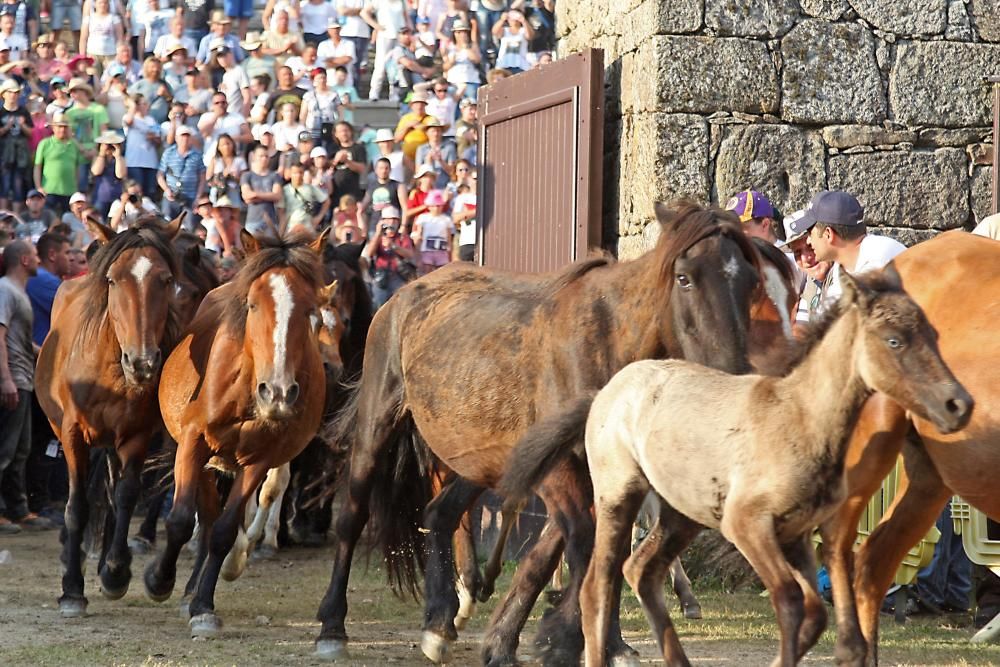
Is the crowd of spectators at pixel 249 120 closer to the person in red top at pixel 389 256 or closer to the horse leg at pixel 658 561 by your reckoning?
the person in red top at pixel 389 256

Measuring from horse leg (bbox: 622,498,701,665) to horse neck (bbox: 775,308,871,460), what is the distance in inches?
33.8

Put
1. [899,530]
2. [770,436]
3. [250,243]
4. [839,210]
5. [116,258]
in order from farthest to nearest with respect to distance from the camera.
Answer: [116,258], [250,243], [839,210], [899,530], [770,436]

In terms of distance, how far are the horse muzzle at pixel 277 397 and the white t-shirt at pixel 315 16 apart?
12.2 meters

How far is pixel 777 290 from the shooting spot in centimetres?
664

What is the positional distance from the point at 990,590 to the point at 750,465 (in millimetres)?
3673

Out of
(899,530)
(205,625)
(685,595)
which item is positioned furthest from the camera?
(685,595)

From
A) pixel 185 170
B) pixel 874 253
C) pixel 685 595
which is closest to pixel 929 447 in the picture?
pixel 874 253

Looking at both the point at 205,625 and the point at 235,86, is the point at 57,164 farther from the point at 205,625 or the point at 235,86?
the point at 205,625

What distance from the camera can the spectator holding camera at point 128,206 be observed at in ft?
50.8

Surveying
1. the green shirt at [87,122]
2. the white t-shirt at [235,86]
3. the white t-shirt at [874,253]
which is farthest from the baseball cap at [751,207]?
the green shirt at [87,122]

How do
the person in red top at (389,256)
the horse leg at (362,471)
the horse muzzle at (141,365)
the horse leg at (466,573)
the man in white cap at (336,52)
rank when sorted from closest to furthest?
the horse leg at (362,471)
the horse leg at (466,573)
the horse muzzle at (141,365)
the person in red top at (389,256)
the man in white cap at (336,52)

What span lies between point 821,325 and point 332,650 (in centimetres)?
314

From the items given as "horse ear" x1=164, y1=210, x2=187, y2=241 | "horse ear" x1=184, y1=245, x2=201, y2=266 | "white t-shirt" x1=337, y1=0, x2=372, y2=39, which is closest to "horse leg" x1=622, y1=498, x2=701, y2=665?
"horse ear" x1=164, y1=210, x2=187, y2=241

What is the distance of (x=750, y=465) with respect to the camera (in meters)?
4.88
